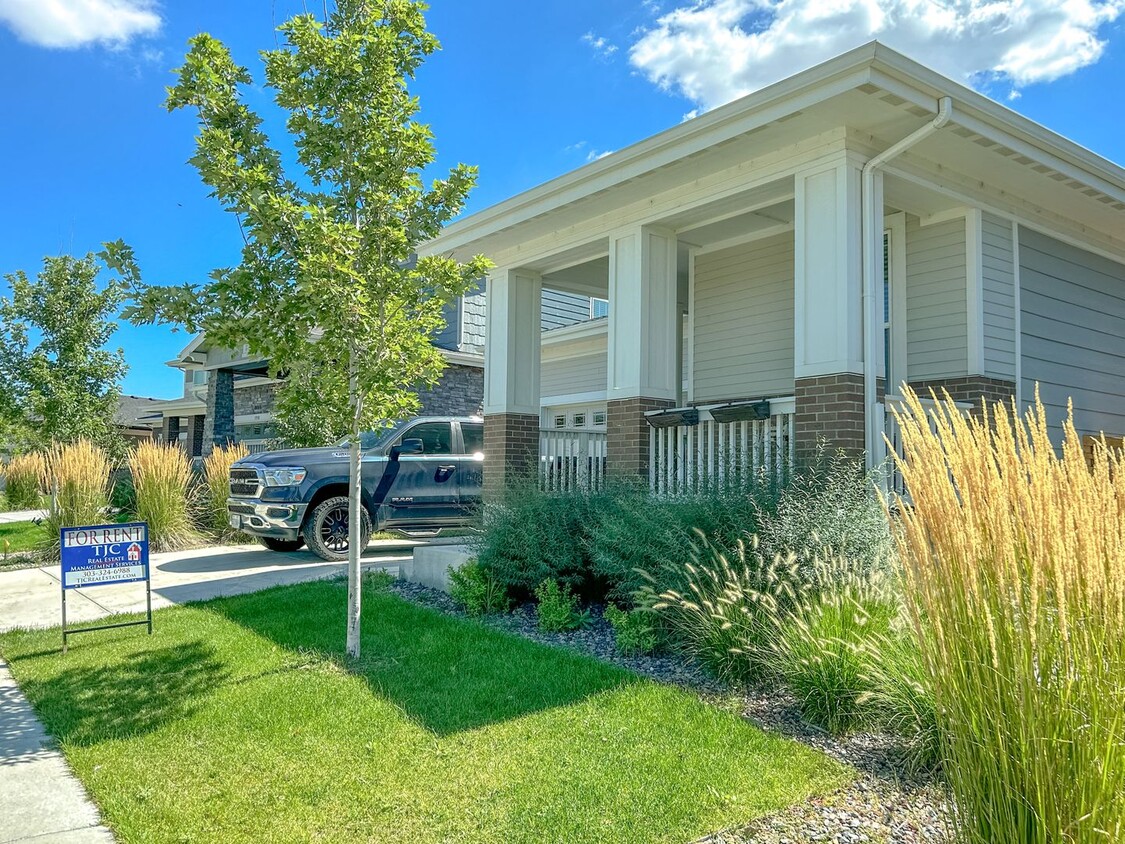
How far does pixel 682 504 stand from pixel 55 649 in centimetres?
485

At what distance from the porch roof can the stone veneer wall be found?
7148 mm

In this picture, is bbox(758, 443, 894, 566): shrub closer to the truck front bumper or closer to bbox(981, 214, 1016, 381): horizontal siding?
bbox(981, 214, 1016, 381): horizontal siding

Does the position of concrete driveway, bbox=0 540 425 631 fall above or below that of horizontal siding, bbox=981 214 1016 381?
below

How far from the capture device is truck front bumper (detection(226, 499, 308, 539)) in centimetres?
971

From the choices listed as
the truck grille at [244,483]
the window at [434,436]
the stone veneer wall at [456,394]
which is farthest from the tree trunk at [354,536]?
the stone veneer wall at [456,394]

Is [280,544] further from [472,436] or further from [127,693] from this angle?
[127,693]

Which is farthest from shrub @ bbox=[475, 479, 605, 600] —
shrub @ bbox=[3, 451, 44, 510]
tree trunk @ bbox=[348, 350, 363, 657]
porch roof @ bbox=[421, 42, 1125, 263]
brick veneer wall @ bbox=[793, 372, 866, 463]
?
shrub @ bbox=[3, 451, 44, 510]

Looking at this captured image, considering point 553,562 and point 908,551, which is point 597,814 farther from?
point 553,562

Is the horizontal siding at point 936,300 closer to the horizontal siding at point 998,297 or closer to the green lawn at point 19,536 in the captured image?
the horizontal siding at point 998,297

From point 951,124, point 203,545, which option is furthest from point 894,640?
point 203,545

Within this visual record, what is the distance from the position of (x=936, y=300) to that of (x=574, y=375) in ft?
24.7

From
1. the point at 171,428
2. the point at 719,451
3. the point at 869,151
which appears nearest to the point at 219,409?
the point at 171,428

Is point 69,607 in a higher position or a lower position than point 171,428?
lower

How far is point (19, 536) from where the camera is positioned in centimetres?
1295
